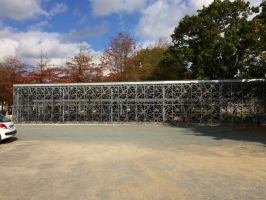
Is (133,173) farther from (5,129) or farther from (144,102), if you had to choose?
(144,102)

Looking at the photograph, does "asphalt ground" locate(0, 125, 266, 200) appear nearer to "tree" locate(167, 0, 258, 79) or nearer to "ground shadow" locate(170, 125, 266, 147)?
"ground shadow" locate(170, 125, 266, 147)

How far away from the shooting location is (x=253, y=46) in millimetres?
23078

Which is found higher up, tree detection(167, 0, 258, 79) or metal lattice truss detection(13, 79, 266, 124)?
tree detection(167, 0, 258, 79)

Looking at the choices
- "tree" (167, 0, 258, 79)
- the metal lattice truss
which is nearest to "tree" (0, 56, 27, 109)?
the metal lattice truss

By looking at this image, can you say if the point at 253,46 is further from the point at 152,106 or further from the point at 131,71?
the point at 131,71

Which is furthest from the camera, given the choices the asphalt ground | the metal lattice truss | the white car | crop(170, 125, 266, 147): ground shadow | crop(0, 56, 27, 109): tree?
crop(0, 56, 27, 109): tree

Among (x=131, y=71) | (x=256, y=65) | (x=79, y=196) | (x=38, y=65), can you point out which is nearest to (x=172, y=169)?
(x=79, y=196)

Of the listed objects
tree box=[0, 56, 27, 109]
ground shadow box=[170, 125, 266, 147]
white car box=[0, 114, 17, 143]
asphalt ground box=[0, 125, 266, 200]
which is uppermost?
tree box=[0, 56, 27, 109]

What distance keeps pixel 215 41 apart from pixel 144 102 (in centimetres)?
872

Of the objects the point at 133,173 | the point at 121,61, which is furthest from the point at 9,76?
the point at 133,173

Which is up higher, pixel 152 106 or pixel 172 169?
pixel 152 106

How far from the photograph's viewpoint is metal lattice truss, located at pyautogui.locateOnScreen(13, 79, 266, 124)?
2283cm

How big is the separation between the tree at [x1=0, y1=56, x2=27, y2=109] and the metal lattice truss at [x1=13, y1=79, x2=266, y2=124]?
635 centimetres

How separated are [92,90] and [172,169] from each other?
1932 cm
